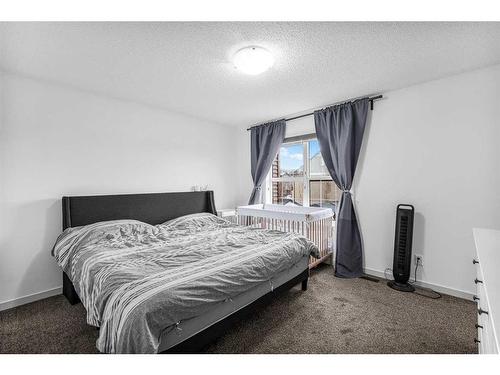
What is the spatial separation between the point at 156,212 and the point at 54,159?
128 centimetres

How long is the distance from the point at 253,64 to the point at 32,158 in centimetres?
245

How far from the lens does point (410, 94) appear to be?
271cm

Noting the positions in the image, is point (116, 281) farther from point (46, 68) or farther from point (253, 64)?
point (46, 68)

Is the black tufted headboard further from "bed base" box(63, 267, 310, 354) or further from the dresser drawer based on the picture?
the dresser drawer

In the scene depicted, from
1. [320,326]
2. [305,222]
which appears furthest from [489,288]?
[305,222]

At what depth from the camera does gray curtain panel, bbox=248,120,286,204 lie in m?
4.00

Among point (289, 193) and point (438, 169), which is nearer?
point (438, 169)

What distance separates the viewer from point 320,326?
6.43ft

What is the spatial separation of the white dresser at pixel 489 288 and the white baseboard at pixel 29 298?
11.4ft

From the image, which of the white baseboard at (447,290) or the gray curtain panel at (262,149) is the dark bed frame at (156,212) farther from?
the white baseboard at (447,290)

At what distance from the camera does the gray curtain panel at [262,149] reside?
4.00 metres

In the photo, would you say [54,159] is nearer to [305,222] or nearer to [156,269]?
[156,269]

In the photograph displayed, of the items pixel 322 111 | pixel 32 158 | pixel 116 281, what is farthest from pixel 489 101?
pixel 32 158
